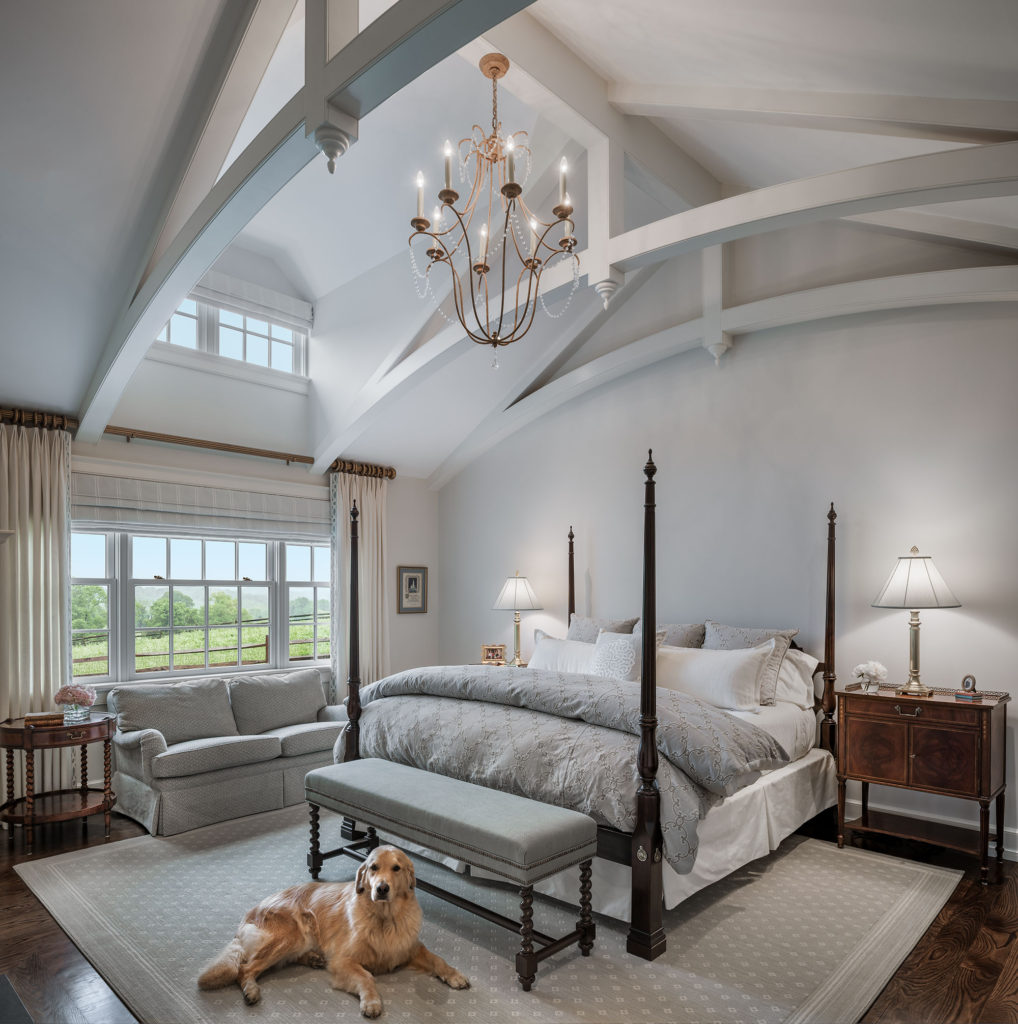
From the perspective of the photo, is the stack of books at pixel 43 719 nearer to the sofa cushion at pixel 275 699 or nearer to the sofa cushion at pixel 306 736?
the sofa cushion at pixel 275 699

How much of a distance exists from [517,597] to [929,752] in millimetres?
3075

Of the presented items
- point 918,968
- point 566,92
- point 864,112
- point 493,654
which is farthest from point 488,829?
point 493,654

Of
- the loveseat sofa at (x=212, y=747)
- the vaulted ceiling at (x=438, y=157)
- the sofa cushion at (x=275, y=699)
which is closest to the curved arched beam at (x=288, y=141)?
the vaulted ceiling at (x=438, y=157)

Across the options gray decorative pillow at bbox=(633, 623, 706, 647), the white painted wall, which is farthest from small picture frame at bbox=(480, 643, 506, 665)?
gray decorative pillow at bbox=(633, 623, 706, 647)

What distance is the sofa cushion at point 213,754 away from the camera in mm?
4145

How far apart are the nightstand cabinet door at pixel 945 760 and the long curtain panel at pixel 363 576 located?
4051 mm

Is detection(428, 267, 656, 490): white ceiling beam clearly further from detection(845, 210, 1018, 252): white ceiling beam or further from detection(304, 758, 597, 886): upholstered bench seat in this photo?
detection(304, 758, 597, 886): upholstered bench seat

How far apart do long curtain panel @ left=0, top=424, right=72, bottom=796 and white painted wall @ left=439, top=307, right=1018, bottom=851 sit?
11.0ft

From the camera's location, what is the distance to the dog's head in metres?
2.57

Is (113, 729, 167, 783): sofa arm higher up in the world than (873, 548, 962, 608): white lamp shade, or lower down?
lower down

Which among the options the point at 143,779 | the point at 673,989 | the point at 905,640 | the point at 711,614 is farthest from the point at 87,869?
the point at 905,640

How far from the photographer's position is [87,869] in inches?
142

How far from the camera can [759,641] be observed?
448cm

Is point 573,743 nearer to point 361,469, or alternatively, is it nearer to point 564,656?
point 564,656
